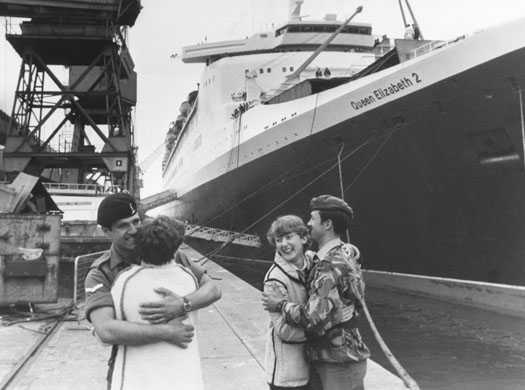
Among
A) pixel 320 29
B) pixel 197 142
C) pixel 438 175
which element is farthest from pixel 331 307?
pixel 197 142

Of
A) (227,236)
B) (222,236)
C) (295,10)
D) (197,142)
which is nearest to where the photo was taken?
(227,236)

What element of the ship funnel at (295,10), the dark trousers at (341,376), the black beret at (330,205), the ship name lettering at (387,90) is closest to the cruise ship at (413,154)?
the ship name lettering at (387,90)

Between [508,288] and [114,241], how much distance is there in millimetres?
8896

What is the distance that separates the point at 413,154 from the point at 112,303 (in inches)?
374

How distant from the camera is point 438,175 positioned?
34.8ft

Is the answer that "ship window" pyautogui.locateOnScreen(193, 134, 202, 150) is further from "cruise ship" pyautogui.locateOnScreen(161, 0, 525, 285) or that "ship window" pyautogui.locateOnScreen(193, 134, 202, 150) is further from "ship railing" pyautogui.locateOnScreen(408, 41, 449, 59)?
"ship railing" pyautogui.locateOnScreen(408, 41, 449, 59)

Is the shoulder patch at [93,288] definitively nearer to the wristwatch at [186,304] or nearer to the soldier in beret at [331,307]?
the wristwatch at [186,304]

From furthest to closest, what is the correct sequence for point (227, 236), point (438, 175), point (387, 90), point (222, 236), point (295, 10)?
point (295, 10), point (222, 236), point (227, 236), point (387, 90), point (438, 175)

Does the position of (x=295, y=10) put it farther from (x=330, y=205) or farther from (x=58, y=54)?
(x=330, y=205)

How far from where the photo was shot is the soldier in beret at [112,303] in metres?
2.00

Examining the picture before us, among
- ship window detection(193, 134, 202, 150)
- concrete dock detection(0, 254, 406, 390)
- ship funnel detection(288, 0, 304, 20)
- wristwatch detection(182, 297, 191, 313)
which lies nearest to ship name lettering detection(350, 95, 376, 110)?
concrete dock detection(0, 254, 406, 390)

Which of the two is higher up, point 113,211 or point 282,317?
point 113,211

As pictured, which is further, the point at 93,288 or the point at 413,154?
the point at 413,154

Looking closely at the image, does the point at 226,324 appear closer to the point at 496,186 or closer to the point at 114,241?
the point at 114,241
